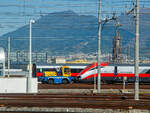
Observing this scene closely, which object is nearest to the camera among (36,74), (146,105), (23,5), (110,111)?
(110,111)

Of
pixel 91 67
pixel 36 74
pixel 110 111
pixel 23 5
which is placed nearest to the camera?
pixel 110 111

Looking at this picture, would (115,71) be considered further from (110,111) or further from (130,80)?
(110,111)

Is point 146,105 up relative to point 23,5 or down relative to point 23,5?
down

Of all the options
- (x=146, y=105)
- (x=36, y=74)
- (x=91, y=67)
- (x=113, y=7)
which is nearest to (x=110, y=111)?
(x=146, y=105)

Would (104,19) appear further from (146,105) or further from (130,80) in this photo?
(130,80)

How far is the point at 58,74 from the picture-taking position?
56969mm

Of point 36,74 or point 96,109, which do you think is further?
point 36,74

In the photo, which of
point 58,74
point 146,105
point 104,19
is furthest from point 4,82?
point 58,74

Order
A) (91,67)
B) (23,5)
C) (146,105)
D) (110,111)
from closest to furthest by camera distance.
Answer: (110,111) < (146,105) < (23,5) < (91,67)

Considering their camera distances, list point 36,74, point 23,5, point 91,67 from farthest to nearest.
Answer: point 36,74 < point 91,67 < point 23,5

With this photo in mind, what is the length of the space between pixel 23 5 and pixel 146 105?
1654cm

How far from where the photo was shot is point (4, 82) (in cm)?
3434

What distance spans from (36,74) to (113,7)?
106 ft

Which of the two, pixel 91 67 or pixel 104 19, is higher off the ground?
pixel 104 19
